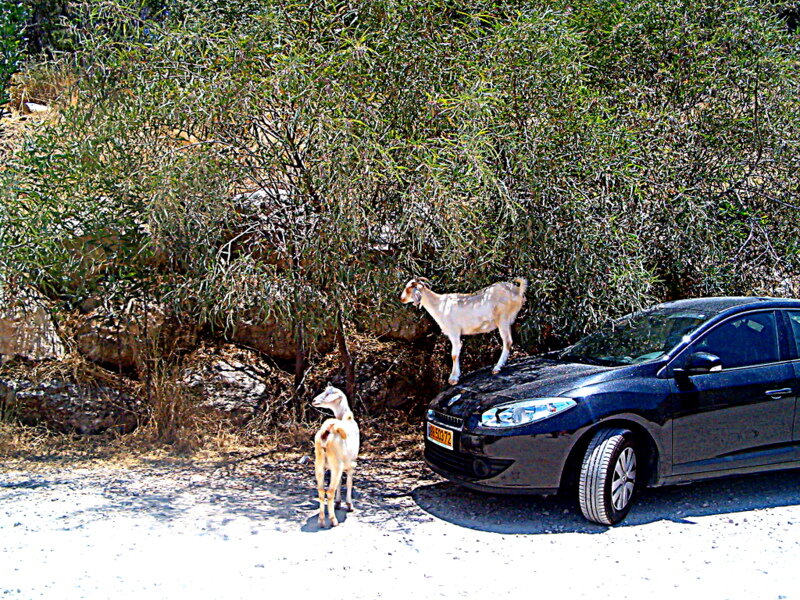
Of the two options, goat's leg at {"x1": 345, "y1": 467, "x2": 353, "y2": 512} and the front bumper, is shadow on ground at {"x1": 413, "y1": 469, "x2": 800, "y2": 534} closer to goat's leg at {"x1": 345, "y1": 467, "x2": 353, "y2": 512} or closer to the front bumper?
the front bumper

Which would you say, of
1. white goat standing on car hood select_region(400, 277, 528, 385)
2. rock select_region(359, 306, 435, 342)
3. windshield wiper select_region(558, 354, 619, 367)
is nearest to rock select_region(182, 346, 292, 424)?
rock select_region(359, 306, 435, 342)

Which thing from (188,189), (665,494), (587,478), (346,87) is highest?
(346,87)

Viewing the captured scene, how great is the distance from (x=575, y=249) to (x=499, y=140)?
45.8 inches

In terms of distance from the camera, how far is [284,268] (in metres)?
6.90

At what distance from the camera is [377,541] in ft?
18.5

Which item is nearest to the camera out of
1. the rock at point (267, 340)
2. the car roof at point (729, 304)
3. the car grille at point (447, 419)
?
the car grille at point (447, 419)

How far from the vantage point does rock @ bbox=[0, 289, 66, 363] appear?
28.3 feet

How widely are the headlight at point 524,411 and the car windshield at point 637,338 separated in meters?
0.79

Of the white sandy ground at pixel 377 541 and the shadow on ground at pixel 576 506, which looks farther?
the shadow on ground at pixel 576 506

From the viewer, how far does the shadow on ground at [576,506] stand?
6.04 metres

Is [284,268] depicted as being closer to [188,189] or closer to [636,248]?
[188,189]

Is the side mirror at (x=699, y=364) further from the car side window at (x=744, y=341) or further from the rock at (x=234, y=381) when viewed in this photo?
the rock at (x=234, y=381)

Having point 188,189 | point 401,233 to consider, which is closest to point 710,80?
point 401,233

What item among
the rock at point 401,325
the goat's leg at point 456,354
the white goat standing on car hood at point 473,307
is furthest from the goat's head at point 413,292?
the rock at point 401,325
